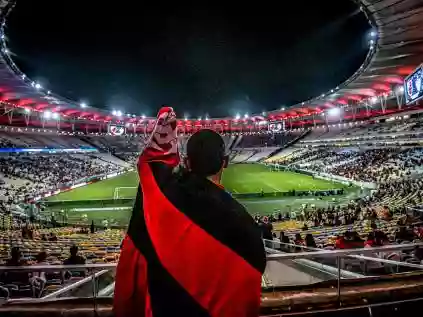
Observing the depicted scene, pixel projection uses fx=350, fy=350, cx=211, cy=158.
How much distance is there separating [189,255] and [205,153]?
432 mm

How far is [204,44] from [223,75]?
1.79m

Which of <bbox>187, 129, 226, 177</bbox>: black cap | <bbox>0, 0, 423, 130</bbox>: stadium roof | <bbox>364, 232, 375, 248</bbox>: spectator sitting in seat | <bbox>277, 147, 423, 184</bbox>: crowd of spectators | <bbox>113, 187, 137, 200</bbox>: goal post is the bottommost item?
<bbox>364, 232, 375, 248</bbox>: spectator sitting in seat

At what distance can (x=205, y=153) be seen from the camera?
1502 mm

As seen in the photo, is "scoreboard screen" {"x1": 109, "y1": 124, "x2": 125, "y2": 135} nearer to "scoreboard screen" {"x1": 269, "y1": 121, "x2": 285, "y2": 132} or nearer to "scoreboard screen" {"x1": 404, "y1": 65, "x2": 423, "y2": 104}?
"scoreboard screen" {"x1": 269, "y1": 121, "x2": 285, "y2": 132}

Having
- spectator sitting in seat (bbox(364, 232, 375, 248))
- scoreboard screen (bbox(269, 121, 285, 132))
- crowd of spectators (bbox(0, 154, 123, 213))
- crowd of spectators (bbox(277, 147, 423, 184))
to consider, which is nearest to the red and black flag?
spectator sitting in seat (bbox(364, 232, 375, 248))

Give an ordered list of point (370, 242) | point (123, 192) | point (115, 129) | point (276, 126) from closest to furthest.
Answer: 1. point (370, 242)
2. point (123, 192)
3. point (115, 129)
4. point (276, 126)

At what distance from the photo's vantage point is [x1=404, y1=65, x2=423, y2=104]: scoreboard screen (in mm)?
14055

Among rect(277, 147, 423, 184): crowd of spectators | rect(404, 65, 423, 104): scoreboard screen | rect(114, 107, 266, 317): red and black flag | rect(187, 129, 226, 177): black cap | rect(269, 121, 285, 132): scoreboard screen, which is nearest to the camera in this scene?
rect(114, 107, 266, 317): red and black flag

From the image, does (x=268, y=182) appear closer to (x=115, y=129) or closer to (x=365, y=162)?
(x=365, y=162)

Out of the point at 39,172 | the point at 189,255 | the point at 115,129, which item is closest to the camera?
the point at 189,255

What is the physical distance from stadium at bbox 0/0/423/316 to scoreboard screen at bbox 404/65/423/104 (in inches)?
2.1

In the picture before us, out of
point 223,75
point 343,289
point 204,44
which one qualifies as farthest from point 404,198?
point 343,289

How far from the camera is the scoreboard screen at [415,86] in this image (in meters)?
14.1

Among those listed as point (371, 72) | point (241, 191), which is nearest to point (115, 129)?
point (241, 191)
